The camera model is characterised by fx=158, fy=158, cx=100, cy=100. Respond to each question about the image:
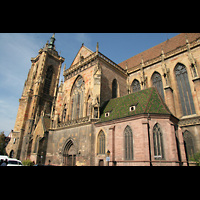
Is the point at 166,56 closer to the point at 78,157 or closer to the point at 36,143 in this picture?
the point at 78,157

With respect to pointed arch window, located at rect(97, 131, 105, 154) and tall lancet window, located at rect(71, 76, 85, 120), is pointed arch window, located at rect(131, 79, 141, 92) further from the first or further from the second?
→ pointed arch window, located at rect(97, 131, 105, 154)

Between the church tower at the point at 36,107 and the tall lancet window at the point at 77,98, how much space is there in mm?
7552

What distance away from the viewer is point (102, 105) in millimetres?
20000

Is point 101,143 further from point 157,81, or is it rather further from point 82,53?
point 82,53

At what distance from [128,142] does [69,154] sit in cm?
821

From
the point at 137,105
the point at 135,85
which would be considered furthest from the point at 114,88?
the point at 137,105

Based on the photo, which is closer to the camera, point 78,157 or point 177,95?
point 78,157

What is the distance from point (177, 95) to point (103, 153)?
1212 cm

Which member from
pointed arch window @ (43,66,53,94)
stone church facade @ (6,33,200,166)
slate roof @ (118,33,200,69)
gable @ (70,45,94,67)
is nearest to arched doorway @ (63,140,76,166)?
stone church facade @ (6,33,200,166)

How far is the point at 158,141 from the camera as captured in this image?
45.3 feet
